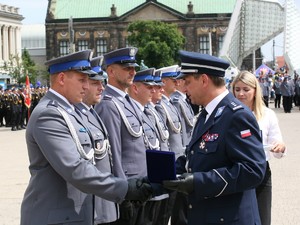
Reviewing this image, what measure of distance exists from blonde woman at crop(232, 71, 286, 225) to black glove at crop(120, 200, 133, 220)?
3.38ft

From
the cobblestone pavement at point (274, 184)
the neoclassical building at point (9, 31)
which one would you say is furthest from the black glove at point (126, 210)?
the neoclassical building at point (9, 31)

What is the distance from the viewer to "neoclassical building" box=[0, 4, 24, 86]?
99062 mm

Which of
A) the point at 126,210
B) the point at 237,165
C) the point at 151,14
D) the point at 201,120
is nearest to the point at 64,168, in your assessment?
the point at 201,120

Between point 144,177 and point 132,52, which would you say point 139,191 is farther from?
point 132,52

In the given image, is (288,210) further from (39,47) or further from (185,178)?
(39,47)

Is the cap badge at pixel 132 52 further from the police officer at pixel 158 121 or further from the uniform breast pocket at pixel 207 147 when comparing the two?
the uniform breast pocket at pixel 207 147

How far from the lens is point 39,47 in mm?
123500

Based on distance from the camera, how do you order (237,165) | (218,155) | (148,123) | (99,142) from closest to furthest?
1. (237,165)
2. (218,155)
3. (99,142)
4. (148,123)

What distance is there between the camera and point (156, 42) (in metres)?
84.8

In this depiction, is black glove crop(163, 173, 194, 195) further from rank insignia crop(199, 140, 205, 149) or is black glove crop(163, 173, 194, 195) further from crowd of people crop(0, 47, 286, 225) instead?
rank insignia crop(199, 140, 205, 149)

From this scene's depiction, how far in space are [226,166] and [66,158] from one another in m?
0.90

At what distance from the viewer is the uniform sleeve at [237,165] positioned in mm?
3482

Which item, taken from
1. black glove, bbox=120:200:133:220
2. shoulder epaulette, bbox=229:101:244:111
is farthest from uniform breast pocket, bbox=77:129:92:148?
black glove, bbox=120:200:133:220

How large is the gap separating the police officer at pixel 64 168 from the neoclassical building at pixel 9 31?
9612 cm
